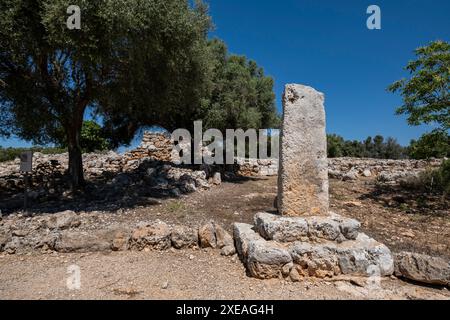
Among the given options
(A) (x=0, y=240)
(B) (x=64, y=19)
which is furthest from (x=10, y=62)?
(A) (x=0, y=240)

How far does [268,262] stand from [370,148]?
127 ft

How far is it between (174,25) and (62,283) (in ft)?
22.5

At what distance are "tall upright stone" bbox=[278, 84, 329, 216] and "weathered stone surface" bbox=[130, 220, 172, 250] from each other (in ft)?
6.83

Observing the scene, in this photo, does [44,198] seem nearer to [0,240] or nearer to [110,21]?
[0,240]

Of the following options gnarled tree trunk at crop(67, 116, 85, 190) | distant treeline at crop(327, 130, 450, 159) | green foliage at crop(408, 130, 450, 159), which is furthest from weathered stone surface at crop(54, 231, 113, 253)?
distant treeline at crop(327, 130, 450, 159)

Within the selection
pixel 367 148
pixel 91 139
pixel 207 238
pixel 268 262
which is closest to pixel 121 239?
pixel 207 238

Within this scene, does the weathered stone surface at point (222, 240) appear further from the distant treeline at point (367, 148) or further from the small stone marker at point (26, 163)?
the distant treeline at point (367, 148)

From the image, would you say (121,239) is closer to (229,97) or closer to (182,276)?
(182,276)

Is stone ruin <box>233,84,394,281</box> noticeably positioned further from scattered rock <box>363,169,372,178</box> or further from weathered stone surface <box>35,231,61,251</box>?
scattered rock <box>363,169,372,178</box>

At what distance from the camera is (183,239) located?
5.23 meters

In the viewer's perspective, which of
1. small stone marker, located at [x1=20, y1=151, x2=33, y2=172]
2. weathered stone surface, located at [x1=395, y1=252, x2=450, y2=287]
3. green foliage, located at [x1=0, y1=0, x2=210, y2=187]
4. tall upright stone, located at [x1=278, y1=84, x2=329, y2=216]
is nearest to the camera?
weathered stone surface, located at [x1=395, y1=252, x2=450, y2=287]

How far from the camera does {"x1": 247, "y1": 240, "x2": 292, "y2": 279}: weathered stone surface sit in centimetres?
411

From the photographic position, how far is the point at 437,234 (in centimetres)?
658
